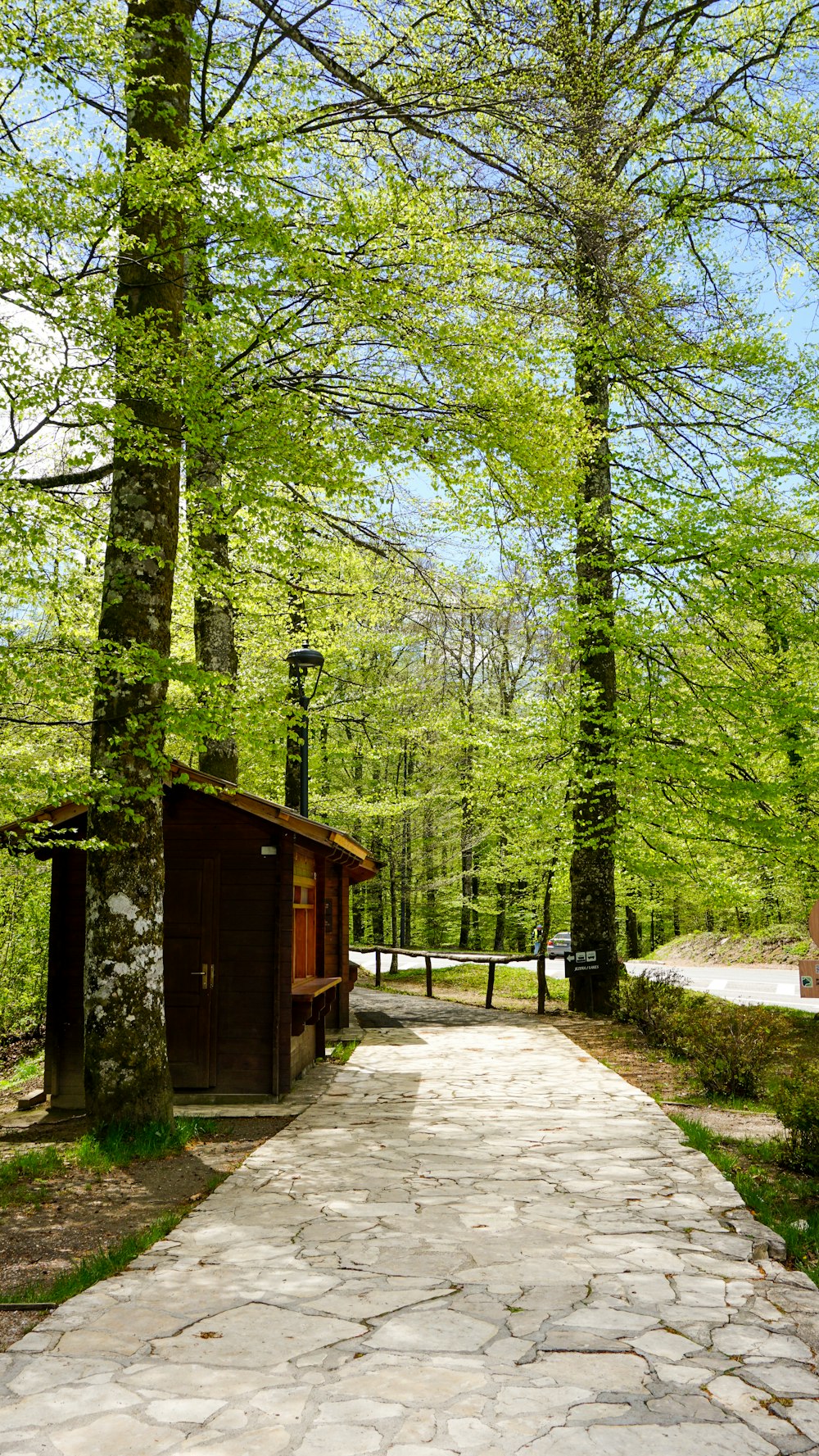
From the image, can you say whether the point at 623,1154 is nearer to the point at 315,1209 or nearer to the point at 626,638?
the point at 315,1209

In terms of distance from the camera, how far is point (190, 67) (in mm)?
8703

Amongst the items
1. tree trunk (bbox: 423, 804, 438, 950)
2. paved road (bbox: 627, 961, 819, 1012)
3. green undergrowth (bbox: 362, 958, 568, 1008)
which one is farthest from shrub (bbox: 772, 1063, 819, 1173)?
tree trunk (bbox: 423, 804, 438, 950)

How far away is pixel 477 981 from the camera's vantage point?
23.9 metres

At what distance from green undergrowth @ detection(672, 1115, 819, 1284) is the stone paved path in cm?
14

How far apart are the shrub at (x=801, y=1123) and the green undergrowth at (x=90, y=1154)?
167 inches

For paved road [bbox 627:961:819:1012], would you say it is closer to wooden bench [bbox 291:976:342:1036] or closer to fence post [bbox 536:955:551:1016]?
fence post [bbox 536:955:551:1016]

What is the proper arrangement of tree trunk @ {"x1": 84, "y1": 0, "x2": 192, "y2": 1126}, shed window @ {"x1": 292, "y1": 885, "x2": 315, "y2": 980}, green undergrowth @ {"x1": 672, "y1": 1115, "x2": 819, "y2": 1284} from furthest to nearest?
shed window @ {"x1": 292, "y1": 885, "x2": 315, "y2": 980} < tree trunk @ {"x1": 84, "y1": 0, "x2": 192, "y2": 1126} < green undergrowth @ {"x1": 672, "y1": 1115, "x2": 819, "y2": 1284}

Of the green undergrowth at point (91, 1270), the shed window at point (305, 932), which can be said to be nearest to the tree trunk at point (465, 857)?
the shed window at point (305, 932)

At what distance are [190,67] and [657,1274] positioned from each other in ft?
30.8

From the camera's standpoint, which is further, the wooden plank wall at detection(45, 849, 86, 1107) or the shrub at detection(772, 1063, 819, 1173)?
the wooden plank wall at detection(45, 849, 86, 1107)

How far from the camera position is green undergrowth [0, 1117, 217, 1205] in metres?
6.72

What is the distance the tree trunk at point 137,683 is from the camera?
7.39 metres

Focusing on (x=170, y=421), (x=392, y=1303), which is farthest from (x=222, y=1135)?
(x=170, y=421)

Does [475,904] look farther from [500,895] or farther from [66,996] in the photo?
[66,996]
